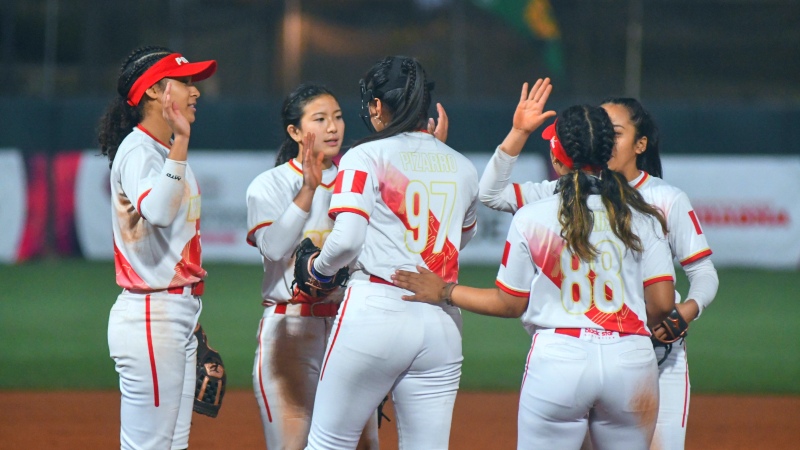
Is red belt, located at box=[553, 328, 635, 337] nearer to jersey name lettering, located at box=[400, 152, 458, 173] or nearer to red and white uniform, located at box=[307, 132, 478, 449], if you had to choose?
red and white uniform, located at box=[307, 132, 478, 449]

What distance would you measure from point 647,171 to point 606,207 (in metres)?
0.91

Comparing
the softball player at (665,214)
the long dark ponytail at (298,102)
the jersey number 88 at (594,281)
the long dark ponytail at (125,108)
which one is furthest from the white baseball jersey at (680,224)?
the long dark ponytail at (125,108)

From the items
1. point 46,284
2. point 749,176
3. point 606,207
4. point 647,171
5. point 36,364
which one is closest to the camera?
point 606,207

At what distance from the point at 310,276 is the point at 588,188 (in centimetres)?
106

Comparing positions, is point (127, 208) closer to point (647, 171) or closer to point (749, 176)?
point (647, 171)

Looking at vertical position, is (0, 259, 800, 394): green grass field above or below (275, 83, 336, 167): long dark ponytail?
below

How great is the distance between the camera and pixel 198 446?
5508 mm

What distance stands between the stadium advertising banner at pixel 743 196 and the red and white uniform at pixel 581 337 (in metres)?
10.4

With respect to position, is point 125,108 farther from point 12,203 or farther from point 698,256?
point 12,203

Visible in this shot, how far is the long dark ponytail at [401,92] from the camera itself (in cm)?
316

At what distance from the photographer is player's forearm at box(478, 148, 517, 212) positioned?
3609 mm

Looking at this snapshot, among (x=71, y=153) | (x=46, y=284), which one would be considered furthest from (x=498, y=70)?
(x=46, y=284)

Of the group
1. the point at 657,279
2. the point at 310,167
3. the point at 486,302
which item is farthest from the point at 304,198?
the point at 657,279

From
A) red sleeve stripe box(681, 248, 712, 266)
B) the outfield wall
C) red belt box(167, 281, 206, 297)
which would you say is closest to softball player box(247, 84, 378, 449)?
red belt box(167, 281, 206, 297)
